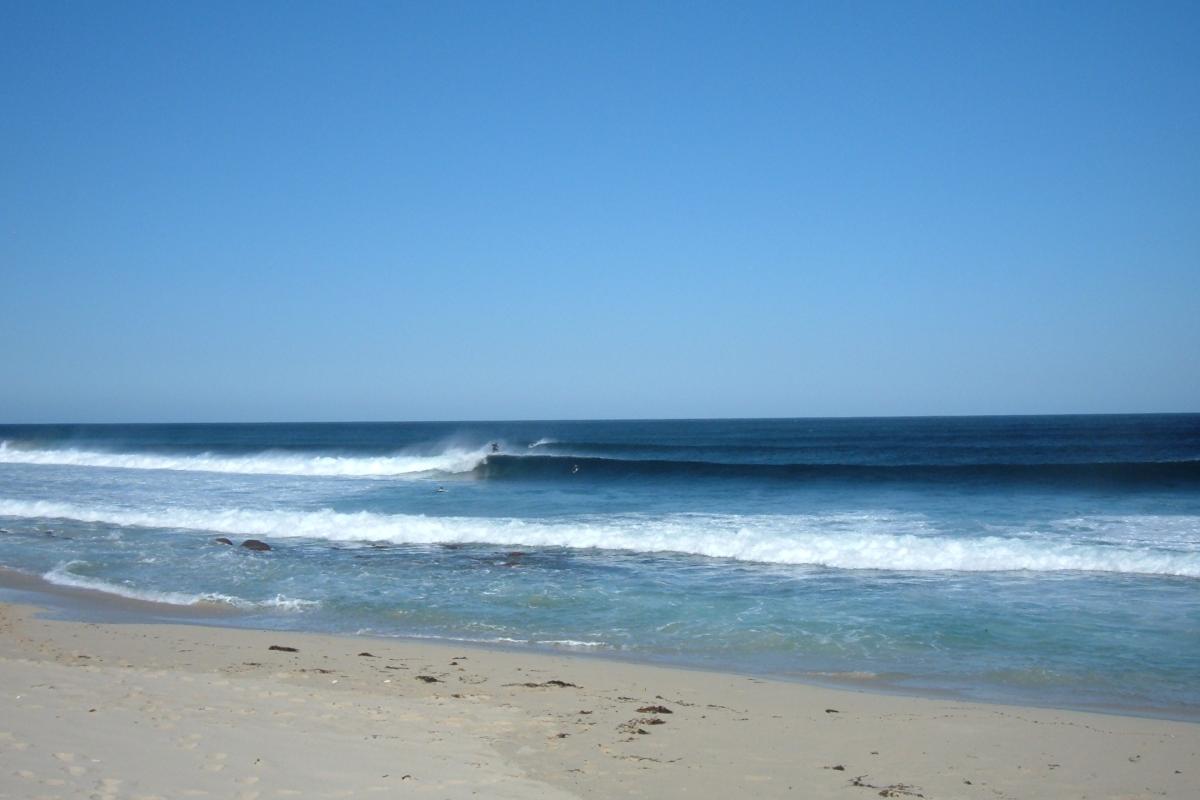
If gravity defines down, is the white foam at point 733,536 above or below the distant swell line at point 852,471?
below

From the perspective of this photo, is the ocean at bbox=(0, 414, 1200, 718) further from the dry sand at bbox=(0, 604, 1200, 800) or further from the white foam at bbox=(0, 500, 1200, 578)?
the dry sand at bbox=(0, 604, 1200, 800)

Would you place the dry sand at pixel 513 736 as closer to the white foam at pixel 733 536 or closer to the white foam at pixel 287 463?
the white foam at pixel 733 536

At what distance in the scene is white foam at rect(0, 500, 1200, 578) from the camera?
47.3 feet

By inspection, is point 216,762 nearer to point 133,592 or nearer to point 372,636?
point 372,636

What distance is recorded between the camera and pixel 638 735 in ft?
21.1

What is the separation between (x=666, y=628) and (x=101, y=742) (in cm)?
625

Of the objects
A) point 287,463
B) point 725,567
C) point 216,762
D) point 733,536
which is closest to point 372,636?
point 216,762

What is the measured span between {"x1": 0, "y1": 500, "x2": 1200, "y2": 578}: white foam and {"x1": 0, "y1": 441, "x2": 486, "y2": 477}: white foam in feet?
42.4

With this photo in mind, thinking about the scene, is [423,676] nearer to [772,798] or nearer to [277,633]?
[277,633]

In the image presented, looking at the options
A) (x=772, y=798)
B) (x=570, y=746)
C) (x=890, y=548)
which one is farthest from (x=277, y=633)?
(x=890, y=548)

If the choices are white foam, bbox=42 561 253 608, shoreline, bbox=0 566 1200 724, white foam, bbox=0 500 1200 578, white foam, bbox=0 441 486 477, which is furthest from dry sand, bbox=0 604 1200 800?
white foam, bbox=0 441 486 477

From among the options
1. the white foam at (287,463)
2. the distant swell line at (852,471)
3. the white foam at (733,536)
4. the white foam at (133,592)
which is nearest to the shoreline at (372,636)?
the white foam at (133,592)

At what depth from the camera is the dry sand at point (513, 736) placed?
17.2ft

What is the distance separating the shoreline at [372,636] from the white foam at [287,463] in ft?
66.8
